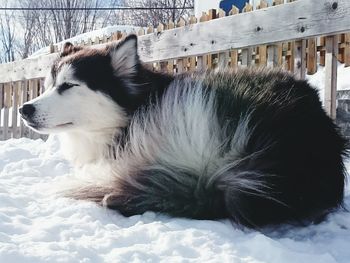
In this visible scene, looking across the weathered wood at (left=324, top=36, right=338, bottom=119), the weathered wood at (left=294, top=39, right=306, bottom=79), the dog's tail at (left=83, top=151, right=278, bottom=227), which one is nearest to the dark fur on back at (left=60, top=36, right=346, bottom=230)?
the dog's tail at (left=83, top=151, right=278, bottom=227)

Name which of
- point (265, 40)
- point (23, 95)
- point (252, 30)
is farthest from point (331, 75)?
point (23, 95)

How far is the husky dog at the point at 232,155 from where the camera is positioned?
166 cm

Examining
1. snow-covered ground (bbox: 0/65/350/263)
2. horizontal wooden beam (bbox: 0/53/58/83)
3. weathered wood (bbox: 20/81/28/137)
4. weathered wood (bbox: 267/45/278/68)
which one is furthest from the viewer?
weathered wood (bbox: 20/81/28/137)

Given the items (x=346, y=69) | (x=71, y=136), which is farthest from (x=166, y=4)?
(x=71, y=136)

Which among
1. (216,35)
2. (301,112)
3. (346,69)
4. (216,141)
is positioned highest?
(216,35)

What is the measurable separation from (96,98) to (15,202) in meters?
0.84

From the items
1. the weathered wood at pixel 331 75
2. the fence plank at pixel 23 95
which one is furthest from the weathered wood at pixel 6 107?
the weathered wood at pixel 331 75

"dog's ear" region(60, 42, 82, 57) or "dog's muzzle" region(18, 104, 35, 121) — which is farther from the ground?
"dog's ear" region(60, 42, 82, 57)

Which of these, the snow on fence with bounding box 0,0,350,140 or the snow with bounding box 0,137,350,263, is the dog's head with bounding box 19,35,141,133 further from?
the snow with bounding box 0,137,350,263

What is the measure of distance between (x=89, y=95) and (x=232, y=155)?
1110 mm

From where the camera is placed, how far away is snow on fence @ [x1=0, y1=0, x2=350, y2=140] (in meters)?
3.41

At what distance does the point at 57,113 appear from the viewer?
2510mm

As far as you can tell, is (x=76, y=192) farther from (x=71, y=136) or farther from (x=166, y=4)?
(x=166, y=4)

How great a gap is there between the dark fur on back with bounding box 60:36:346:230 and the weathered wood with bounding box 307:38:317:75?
233 cm
